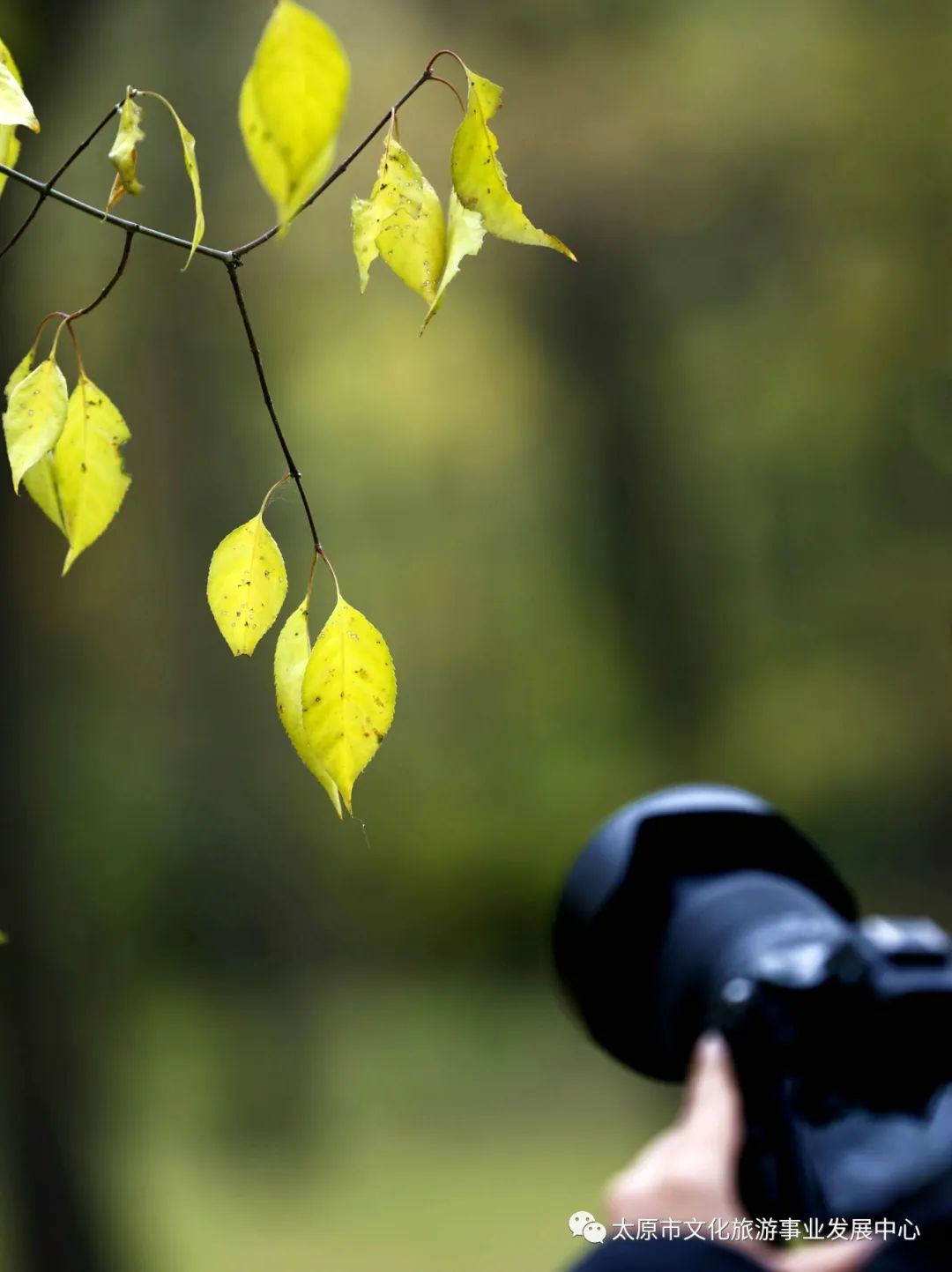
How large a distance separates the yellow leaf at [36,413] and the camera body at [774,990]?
0.30m

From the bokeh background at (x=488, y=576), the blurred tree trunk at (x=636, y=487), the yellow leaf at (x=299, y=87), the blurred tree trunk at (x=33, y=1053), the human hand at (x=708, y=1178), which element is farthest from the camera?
the blurred tree trunk at (x=636, y=487)

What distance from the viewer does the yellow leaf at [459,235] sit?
0.41m

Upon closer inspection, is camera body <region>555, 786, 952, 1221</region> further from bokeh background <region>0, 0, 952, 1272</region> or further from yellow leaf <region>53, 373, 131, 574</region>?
bokeh background <region>0, 0, 952, 1272</region>

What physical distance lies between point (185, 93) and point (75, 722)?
77.1 inches

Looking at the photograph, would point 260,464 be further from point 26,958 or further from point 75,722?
point 26,958

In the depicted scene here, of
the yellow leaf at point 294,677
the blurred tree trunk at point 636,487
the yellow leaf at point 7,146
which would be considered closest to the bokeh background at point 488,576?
the blurred tree trunk at point 636,487

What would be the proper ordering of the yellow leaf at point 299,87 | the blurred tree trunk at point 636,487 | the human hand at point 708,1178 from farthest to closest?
the blurred tree trunk at point 636,487
the human hand at point 708,1178
the yellow leaf at point 299,87

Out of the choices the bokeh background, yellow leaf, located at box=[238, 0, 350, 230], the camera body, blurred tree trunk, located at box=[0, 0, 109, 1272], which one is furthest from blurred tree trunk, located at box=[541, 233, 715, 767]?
yellow leaf, located at box=[238, 0, 350, 230]

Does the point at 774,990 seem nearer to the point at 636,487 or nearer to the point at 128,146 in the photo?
the point at 128,146

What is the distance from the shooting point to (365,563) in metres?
4.36

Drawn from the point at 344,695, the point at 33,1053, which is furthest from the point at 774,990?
the point at 33,1053

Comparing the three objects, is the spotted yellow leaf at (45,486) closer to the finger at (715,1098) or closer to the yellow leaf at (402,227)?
the yellow leaf at (402,227)

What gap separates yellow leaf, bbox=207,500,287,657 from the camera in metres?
0.45

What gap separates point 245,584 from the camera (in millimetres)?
450
